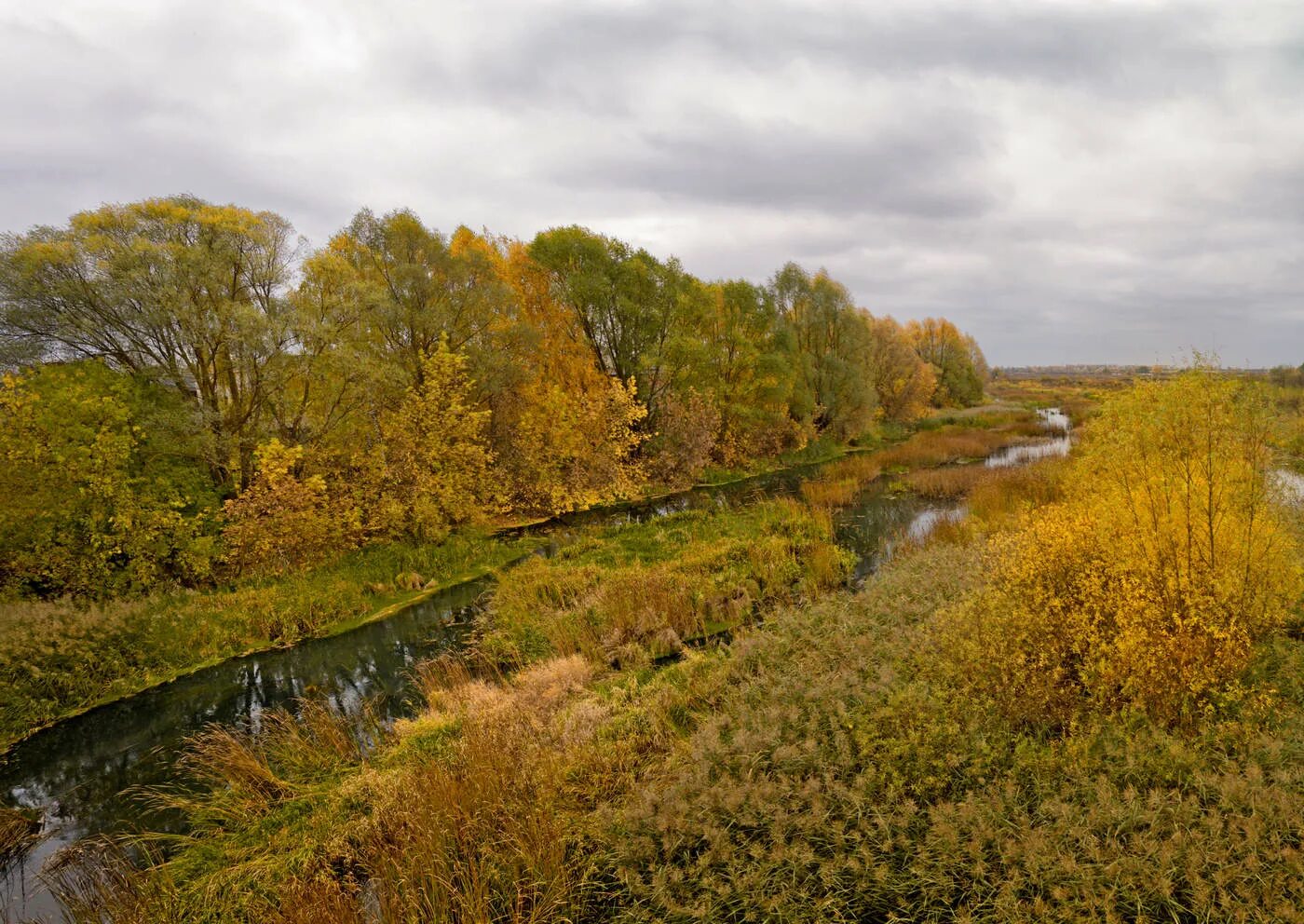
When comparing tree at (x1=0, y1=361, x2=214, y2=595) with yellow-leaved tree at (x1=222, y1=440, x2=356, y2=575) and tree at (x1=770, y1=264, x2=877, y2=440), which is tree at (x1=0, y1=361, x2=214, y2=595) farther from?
tree at (x1=770, y1=264, x2=877, y2=440)

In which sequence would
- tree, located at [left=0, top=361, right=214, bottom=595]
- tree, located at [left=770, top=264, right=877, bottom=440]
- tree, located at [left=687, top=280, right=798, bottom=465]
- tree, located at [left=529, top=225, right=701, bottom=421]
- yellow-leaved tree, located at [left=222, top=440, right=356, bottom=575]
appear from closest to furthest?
tree, located at [left=0, top=361, right=214, bottom=595]
yellow-leaved tree, located at [left=222, top=440, right=356, bottom=575]
tree, located at [left=529, top=225, right=701, bottom=421]
tree, located at [left=687, top=280, right=798, bottom=465]
tree, located at [left=770, top=264, right=877, bottom=440]

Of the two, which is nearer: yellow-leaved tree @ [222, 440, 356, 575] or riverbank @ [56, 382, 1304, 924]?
riverbank @ [56, 382, 1304, 924]

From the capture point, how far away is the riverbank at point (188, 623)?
9.55 m

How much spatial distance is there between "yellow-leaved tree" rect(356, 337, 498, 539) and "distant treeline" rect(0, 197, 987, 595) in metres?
0.07

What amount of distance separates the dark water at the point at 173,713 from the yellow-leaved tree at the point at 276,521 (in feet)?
12.1

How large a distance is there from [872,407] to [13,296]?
1697 inches

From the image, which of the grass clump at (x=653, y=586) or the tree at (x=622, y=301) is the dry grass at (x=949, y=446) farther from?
the grass clump at (x=653, y=586)

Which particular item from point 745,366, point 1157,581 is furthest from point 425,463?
point 745,366

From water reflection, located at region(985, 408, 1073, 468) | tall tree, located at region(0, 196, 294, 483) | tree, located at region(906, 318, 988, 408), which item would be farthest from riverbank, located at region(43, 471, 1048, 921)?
tree, located at region(906, 318, 988, 408)

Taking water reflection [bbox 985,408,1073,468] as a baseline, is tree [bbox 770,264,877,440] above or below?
above

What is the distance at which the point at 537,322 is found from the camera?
86.5 feet

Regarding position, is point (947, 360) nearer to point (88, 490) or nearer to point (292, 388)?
point (292, 388)

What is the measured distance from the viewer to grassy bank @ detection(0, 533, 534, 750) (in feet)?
31.2

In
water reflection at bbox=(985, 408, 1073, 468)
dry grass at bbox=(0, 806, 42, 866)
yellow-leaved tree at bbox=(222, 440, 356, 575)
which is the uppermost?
yellow-leaved tree at bbox=(222, 440, 356, 575)
